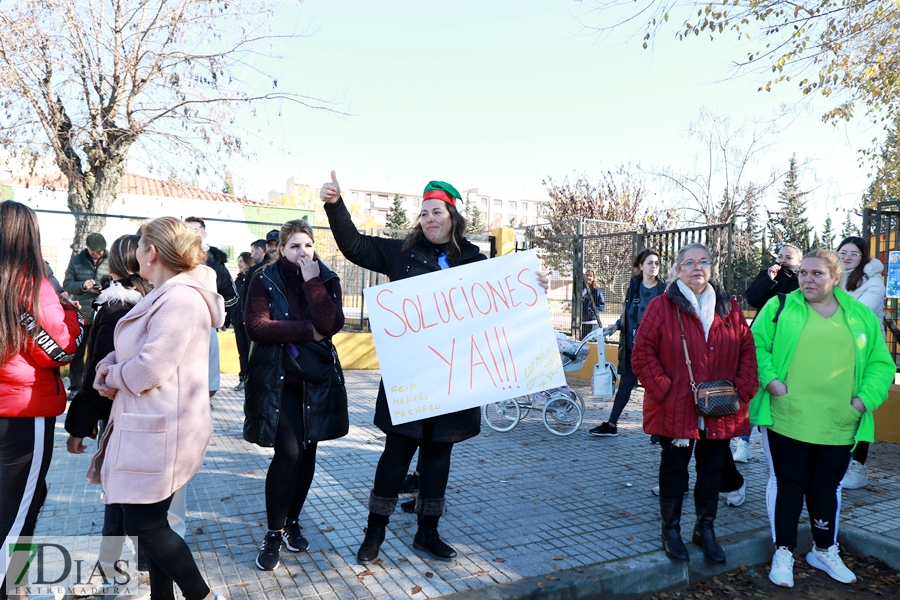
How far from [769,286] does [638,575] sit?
3.16 m

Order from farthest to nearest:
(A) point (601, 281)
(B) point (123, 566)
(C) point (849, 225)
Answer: (C) point (849, 225), (A) point (601, 281), (B) point (123, 566)

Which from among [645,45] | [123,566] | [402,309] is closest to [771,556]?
[402,309]

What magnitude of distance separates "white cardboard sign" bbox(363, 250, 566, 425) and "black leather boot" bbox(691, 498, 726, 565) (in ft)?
4.01

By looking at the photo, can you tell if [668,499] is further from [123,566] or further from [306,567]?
[123,566]

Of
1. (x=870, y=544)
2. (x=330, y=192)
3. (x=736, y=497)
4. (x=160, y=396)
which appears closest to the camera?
(x=160, y=396)

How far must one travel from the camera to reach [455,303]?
3725mm

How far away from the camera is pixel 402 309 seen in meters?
3.65

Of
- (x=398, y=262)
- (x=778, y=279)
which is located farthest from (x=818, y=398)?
(x=398, y=262)

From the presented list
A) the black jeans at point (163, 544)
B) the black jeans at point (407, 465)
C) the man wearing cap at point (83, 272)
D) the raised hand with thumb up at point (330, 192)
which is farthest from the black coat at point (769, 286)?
the man wearing cap at point (83, 272)

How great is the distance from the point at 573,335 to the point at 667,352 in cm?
777

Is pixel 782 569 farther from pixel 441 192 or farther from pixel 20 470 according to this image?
pixel 20 470

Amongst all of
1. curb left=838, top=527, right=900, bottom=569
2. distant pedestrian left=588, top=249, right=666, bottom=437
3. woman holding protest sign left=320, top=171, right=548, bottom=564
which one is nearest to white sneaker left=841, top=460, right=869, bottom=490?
curb left=838, top=527, right=900, bottom=569

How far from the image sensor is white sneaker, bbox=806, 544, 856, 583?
379 centimetres

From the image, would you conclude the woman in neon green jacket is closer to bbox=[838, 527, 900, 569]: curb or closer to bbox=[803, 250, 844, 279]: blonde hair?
bbox=[803, 250, 844, 279]: blonde hair
